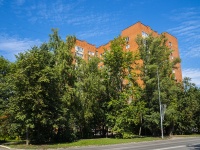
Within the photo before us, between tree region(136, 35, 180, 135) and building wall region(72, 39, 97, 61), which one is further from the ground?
building wall region(72, 39, 97, 61)

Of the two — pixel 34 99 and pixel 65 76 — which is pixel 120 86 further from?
pixel 34 99

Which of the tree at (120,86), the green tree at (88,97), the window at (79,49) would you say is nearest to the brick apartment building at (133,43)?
the window at (79,49)

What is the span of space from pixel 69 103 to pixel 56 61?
6.25 meters

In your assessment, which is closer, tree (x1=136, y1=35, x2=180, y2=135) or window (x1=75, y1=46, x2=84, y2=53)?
tree (x1=136, y1=35, x2=180, y2=135)

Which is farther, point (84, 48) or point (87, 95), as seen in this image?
point (84, 48)

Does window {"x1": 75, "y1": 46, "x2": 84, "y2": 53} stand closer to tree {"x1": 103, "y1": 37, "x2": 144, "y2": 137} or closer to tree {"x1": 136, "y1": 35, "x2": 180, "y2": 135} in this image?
tree {"x1": 103, "y1": 37, "x2": 144, "y2": 137}

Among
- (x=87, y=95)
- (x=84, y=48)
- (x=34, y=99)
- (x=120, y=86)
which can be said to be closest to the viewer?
(x=34, y=99)

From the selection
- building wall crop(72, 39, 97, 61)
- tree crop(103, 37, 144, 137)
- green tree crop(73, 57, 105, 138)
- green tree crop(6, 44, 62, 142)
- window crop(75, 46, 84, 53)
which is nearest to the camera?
green tree crop(6, 44, 62, 142)

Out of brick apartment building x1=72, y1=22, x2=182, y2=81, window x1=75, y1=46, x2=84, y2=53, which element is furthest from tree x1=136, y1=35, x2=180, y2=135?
window x1=75, y1=46, x2=84, y2=53

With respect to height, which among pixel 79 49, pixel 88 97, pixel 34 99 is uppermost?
pixel 79 49

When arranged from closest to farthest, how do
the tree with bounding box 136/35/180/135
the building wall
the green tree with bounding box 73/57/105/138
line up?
1. the green tree with bounding box 73/57/105/138
2. the tree with bounding box 136/35/180/135
3. the building wall

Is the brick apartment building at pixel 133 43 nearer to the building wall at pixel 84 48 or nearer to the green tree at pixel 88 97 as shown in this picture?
the building wall at pixel 84 48

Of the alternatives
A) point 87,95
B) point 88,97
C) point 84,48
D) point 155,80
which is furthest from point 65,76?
point 84,48

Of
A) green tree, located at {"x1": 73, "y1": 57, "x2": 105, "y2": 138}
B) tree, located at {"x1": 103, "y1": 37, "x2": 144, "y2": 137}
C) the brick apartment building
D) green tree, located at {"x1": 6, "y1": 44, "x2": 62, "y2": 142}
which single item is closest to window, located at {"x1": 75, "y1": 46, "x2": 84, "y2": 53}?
the brick apartment building
